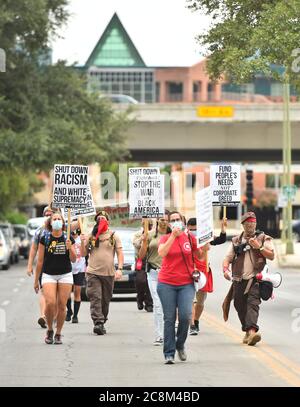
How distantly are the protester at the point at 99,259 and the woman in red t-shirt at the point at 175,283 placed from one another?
3.79 metres

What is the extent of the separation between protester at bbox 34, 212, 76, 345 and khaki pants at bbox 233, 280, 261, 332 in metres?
2.27

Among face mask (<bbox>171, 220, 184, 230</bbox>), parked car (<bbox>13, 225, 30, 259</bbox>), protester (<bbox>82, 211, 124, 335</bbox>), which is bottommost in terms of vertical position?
parked car (<bbox>13, 225, 30, 259</bbox>)

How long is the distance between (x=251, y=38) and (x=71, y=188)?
8.82 metres

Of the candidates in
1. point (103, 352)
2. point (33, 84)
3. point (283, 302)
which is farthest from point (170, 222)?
point (33, 84)

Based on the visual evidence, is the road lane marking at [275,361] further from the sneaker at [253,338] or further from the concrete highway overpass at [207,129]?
the concrete highway overpass at [207,129]

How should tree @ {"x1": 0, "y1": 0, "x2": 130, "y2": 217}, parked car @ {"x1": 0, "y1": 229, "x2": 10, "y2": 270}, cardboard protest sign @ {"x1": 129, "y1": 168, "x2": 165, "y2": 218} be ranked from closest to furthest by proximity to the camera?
cardboard protest sign @ {"x1": 129, "y1": 168, "x2": 165, "y2": 218} → parked car @ {"x1": 0, "y1": 229, "x2": 10, "y2": 270} → tree @ {"x1": 0, "y1": 0, "x2": 130, "y2": 217}

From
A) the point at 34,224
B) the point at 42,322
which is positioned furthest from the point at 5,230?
the point at 42,322

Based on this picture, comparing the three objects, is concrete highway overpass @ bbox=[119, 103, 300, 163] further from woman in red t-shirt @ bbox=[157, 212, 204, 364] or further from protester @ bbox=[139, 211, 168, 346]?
woman in red t-shirt @ bbox=[157, 212, 204, 364]

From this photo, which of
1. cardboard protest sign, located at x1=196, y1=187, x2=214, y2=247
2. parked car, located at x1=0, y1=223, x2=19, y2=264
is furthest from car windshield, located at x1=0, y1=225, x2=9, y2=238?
cardboard protest sign, located at x1=196, y1=187, x2=214, y2=247

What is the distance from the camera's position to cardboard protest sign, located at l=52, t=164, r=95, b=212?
63.1ft

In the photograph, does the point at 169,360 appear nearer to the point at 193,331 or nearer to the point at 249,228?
the point at 249,228

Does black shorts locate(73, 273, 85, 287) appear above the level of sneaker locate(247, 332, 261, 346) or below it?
A: above

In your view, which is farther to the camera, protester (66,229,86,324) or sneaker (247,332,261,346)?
protester (66,229,86,324)
